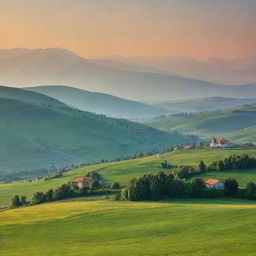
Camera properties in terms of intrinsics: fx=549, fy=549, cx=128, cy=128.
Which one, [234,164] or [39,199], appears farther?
[234,164]

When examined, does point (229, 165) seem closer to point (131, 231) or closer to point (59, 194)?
point (59, 194)

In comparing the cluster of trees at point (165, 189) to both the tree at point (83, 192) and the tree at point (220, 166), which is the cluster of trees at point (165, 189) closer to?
the tree at point (83, 192)

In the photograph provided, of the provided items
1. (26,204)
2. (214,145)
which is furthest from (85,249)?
(214,145)

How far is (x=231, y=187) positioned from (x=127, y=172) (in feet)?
161

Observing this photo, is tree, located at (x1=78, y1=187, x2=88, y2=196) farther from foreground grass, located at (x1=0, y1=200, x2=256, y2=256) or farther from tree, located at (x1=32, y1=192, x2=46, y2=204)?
foreground grass, located at (x1=0, y1=200, x2=256, y2=256)

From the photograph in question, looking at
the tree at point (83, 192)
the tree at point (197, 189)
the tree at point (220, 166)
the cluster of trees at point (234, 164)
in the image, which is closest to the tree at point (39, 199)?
the tree at point (83, 192)

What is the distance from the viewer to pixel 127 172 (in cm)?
13538

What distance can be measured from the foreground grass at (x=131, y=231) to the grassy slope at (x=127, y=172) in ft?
129

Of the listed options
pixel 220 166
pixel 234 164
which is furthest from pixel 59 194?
pixel 234 164

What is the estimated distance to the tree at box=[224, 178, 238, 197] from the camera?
8888 centimetres

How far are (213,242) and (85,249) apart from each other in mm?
12073

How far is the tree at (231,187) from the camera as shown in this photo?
292 feet

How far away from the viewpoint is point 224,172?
11606 centimetres

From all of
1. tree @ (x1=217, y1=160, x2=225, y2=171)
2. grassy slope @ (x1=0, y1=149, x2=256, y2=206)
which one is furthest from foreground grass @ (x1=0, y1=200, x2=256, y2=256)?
tree @ (x1=217, y1=160, x2=225, y2=171)
